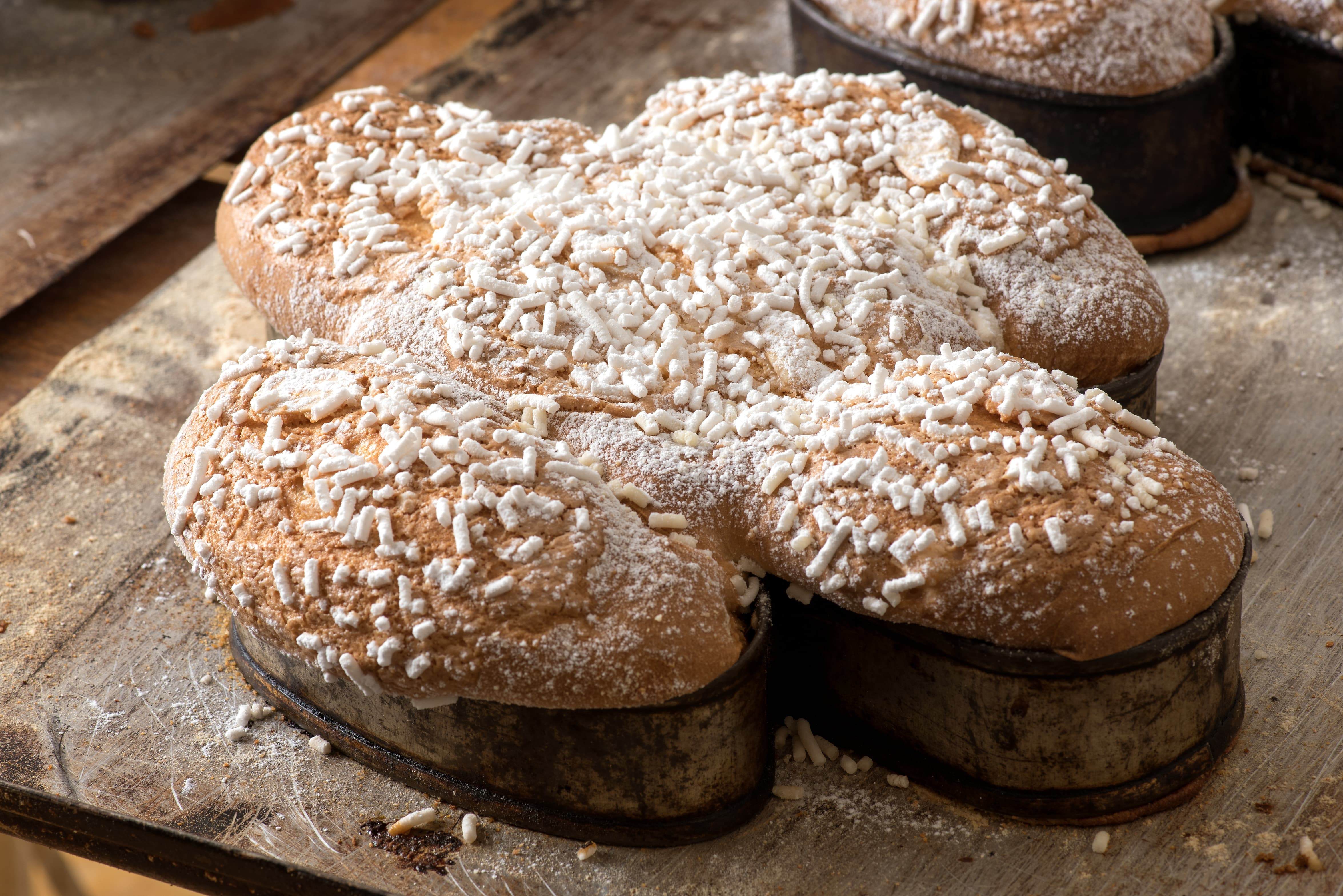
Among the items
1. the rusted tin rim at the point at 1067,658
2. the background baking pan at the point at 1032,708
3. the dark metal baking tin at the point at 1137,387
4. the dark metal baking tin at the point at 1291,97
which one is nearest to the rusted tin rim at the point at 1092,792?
the background baking pan at the point at 1032,708

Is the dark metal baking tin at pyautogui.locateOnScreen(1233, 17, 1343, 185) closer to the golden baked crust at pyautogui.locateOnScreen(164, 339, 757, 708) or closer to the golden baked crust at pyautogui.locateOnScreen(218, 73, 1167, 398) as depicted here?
the golden baked crust at pyautogui.locateOnScreen(218, 73, 1167, 398)

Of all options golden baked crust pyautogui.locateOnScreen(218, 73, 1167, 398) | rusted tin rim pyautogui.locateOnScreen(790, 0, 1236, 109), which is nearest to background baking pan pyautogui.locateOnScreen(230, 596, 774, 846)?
golden baked crust pyautogui.locateOnScreen(218, 73, 1167, 398)

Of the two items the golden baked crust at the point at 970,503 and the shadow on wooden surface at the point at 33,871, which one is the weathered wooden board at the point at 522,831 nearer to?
the golden baked crust at the point at 970,503

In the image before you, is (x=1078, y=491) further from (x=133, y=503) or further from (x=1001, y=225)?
(x=133, y=503)

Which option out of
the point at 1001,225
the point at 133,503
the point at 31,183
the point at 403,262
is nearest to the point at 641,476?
the point at 403,262

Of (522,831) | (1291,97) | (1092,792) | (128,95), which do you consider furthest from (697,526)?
(128,95)
